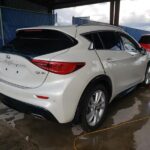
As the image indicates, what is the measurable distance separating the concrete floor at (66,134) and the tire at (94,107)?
6.0 inches

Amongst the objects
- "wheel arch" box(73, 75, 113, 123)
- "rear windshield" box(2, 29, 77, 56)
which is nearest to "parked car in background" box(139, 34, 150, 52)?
"wheel arch" box(73, 75, 113, 123)

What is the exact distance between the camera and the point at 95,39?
3236mm

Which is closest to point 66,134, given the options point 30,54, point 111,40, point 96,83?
point 96,83

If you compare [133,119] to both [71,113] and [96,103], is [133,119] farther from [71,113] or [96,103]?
[71,113]

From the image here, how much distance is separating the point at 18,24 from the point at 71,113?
6.57 meters

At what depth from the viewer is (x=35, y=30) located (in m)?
3.10

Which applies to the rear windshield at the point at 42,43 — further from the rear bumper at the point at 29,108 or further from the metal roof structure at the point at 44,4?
the metal roof structure at the point at 44,4

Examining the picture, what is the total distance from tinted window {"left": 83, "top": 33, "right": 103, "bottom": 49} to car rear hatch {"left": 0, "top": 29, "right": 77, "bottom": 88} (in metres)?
0.35

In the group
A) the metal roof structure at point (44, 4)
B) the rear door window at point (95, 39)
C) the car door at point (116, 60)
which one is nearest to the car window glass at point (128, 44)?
the car door at point (116, 60)

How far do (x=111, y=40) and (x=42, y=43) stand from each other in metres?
1.37

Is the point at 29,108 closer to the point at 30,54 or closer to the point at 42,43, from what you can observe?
the point at 30,54

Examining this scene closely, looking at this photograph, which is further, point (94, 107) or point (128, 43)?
point (128, 43)

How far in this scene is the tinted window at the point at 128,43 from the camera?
405cm

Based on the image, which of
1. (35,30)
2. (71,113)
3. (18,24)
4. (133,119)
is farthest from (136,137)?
(18,24)
